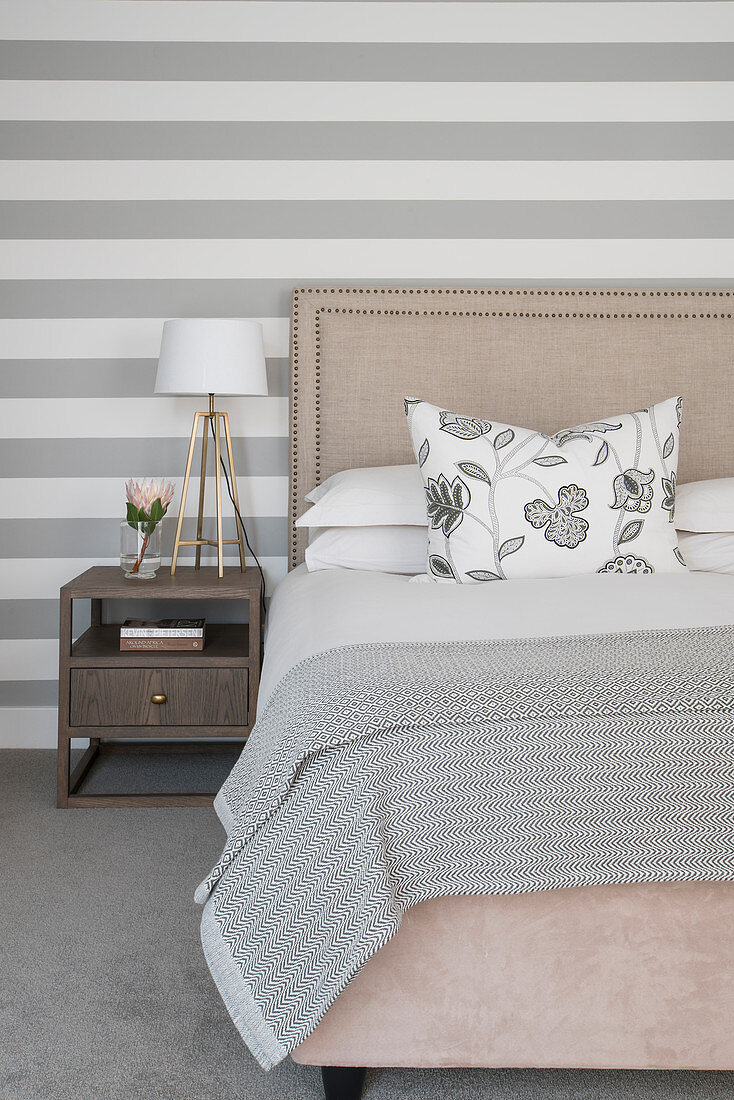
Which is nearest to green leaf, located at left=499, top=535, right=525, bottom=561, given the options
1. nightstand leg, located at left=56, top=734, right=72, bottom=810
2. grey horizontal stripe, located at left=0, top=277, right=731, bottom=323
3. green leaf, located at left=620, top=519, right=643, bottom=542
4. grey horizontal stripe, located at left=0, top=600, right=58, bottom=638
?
green leaf, located at left=620, top=519, right=643, bottom=542

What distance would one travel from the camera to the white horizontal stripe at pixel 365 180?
256cm

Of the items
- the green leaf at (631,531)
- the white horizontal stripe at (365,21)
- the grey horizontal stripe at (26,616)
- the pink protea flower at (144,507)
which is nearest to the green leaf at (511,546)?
the green leaf at (631,531)

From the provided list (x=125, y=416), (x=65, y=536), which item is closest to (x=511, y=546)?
(x=125, y=416)

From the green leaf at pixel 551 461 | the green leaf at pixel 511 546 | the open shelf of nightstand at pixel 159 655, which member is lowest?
the open shelf of nightstand at pixel 159 655

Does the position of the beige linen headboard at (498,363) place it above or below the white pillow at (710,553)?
above

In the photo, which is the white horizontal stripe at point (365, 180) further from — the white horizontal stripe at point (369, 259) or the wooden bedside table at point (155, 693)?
the wooden bedside table at point (155, 693)

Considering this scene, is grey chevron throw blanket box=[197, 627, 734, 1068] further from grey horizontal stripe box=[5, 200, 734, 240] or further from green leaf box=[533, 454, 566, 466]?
grey horizontal stripe box=[5, 200, 734, 240]

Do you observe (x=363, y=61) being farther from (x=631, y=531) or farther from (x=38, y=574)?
(x=38, y=574)

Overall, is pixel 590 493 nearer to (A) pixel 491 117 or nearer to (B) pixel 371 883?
(B) pixel 371 883

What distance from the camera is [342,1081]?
4.01ft

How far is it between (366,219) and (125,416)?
2.99 ft

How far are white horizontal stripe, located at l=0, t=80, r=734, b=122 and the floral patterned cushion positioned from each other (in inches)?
45.8

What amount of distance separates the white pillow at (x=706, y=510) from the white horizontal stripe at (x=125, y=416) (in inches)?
45.3

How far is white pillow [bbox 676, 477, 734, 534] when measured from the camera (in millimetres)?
2139
